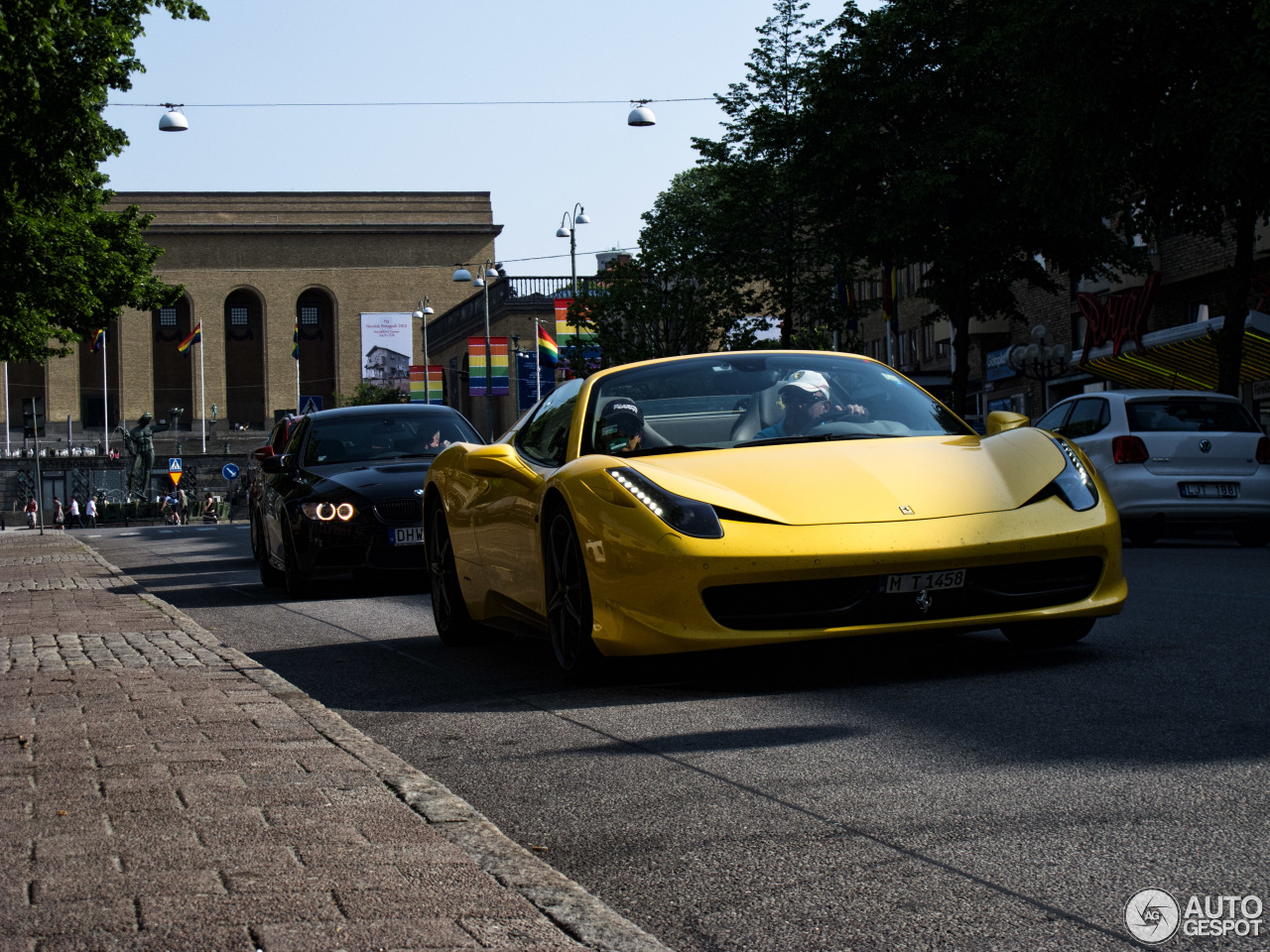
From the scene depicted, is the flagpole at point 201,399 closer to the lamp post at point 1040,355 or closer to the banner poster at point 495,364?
the banner poster at point 495,364

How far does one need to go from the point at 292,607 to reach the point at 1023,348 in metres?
29.5

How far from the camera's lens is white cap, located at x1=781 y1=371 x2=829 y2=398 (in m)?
7.21

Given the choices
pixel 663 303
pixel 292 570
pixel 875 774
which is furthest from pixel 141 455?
pixel 875 774

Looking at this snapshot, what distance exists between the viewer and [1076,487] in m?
6.47

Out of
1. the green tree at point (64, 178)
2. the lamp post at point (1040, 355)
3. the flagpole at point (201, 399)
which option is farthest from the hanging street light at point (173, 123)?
the flagpole at point (201, 399)

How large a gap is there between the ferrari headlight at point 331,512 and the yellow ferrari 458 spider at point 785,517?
5436mm

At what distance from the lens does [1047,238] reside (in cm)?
2995

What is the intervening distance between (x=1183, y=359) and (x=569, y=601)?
101 ft

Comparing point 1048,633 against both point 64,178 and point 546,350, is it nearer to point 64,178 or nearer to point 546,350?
point 64,178

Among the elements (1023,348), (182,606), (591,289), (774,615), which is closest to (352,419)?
(182,606)

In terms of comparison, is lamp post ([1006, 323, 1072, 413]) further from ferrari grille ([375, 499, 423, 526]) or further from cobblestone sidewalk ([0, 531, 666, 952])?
cobblestone sidewalk ([0, 531, 666, 952])

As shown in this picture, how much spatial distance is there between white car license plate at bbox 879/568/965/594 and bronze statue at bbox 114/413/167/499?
75645 millimetres

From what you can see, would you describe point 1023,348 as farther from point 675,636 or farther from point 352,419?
point 675,636

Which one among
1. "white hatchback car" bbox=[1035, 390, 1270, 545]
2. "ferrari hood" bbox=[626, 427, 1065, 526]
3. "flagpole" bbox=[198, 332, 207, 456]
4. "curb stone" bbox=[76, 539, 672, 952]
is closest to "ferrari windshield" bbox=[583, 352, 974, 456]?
"ferrari hood" bbox=[626, 427, 1065, 526]
